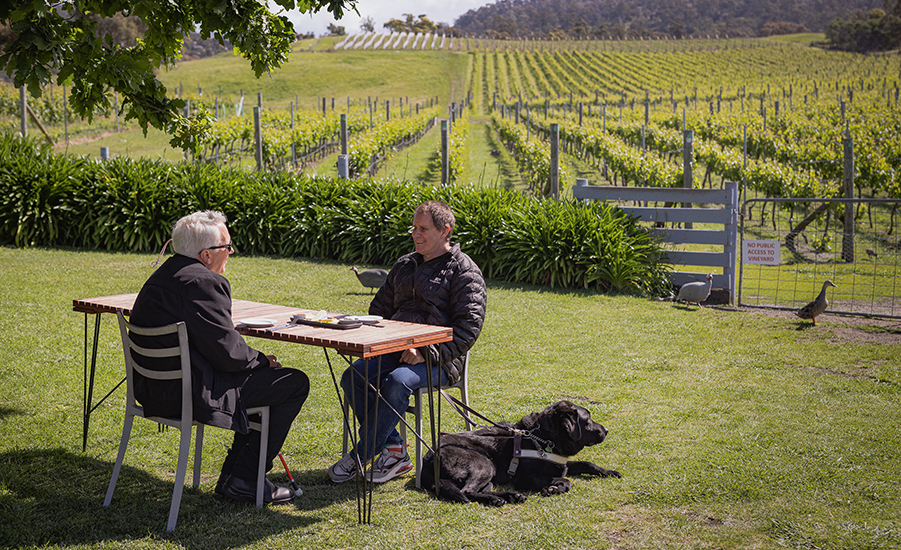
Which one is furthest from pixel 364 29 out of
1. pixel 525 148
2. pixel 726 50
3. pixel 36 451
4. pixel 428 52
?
pixel 36 451

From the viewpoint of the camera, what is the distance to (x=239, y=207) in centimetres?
1199

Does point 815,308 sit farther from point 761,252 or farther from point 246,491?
point 246,491

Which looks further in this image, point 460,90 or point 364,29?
point 364,29

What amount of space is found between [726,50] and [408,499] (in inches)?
Answer: 4167

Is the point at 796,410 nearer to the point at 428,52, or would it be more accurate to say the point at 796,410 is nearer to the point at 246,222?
the point at 246,222

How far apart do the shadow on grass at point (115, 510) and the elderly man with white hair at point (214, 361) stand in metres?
0.17

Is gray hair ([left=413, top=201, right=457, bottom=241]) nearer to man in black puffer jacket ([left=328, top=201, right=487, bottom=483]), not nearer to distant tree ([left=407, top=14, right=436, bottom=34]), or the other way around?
man in black puffer jacket ([left=328, top=201, right=487, bottom=483])

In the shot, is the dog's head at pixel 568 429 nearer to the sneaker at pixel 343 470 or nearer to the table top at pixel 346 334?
the table top at pixel 346 334

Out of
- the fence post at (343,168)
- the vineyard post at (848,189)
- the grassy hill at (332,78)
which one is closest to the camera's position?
the vineyard post at (848,189)

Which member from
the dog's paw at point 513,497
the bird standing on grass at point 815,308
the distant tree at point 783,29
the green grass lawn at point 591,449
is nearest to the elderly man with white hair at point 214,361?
the green grass lawn at point 591,449

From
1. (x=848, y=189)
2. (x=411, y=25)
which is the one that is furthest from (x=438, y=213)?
(x=411, y=25)

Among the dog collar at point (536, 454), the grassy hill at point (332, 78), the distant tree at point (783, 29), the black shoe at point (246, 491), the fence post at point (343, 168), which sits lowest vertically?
the black shoe at point (246, 491)

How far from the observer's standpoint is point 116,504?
3600 millimetres

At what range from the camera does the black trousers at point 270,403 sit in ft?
11.5
